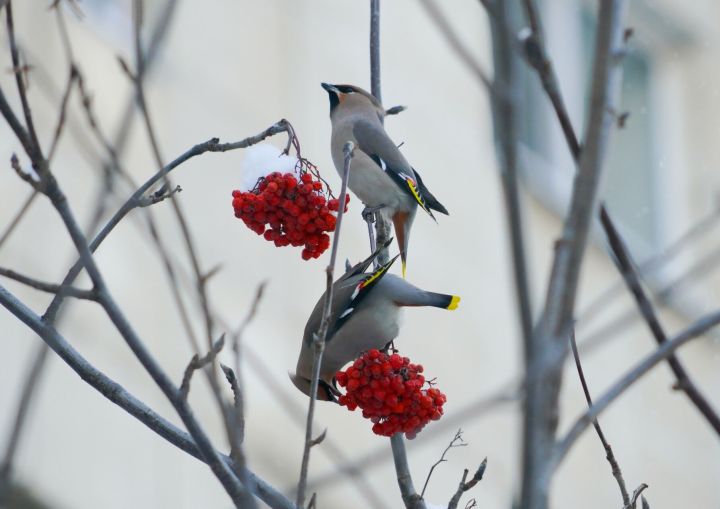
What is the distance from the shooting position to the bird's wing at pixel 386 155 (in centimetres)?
395

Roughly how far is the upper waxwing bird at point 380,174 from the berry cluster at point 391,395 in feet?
3.68

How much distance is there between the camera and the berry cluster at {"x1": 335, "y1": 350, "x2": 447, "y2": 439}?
2.64 meters

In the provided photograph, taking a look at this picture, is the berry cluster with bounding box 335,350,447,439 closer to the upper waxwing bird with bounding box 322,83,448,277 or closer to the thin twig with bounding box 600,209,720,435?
the thin twig with bounding box 600,209,720,435

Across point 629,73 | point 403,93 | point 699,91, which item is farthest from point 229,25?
point 699,91

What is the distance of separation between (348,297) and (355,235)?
150 inches

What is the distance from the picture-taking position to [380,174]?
392cm

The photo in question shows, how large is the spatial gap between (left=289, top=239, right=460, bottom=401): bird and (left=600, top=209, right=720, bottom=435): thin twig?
118 cm

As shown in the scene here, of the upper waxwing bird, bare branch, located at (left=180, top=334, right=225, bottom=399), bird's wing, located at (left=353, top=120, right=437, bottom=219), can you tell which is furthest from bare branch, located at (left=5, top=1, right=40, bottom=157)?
bird's wing, located at (left=353, top=120, right=437, bottom=219)

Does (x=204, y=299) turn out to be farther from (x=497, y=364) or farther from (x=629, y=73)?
(x=629, y=73)

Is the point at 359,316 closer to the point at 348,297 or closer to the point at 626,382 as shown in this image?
the point at 348,297

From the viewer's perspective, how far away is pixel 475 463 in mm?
8055

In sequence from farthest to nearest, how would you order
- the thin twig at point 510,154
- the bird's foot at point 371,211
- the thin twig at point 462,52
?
the bird's foot at point 371,211 → the thin twig at point 462,52 → the thin twig at point 510,154

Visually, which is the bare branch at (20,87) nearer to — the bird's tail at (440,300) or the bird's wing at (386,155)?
the bird's tail at (440,300)

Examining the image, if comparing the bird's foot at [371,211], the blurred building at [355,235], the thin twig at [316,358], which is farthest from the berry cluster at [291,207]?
the blurred building at [355,235]
